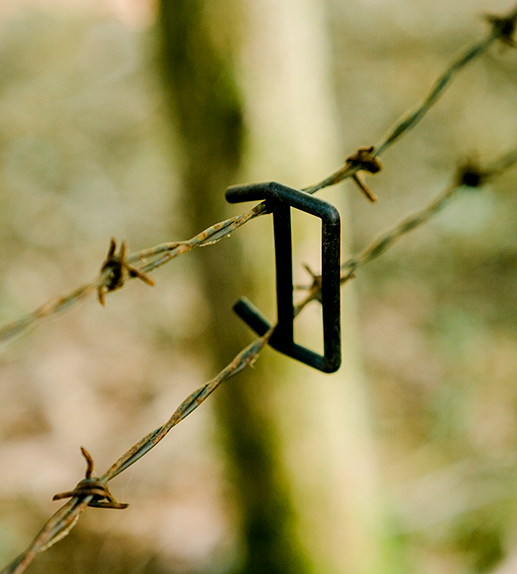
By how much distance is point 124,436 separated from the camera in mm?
2580

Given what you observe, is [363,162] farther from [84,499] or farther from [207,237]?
[84,499]

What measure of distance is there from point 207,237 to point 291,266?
0.36 feet

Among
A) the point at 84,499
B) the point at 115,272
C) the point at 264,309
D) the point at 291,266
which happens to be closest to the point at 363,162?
the point at 291,266

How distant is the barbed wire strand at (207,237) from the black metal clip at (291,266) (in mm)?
23

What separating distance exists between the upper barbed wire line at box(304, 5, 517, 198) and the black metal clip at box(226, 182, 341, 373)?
3.6 inches

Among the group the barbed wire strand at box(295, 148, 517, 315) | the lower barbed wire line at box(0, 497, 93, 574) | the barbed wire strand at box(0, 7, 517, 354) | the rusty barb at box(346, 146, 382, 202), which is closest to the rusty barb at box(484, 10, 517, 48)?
the barbed wire strand at box(0, 7, 517, 354)

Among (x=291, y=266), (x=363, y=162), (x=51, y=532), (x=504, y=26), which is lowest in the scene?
(x=51, y=532)

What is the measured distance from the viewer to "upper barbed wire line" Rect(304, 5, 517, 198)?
69 centimetres

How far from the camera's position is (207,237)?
0.54 meters

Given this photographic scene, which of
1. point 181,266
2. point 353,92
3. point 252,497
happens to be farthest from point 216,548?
point 353,92

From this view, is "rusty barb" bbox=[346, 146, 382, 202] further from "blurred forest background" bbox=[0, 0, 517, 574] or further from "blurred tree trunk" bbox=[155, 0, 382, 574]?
"blurred tree trunk" bbox=[155, 0, 382, 574]

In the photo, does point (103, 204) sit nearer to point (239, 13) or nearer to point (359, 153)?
point (239, 13)

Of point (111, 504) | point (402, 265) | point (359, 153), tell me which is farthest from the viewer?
point (402, 265)

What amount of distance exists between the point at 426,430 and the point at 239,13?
201 cm
